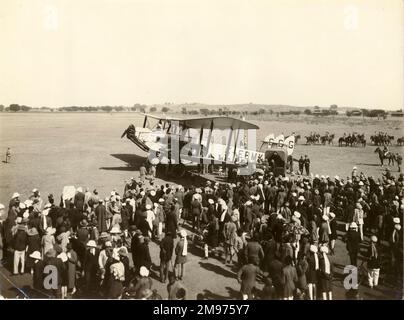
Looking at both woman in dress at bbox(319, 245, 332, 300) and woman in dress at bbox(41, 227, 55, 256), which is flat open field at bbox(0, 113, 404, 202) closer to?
woman in dress at bbox(41, 227, 55, 256)

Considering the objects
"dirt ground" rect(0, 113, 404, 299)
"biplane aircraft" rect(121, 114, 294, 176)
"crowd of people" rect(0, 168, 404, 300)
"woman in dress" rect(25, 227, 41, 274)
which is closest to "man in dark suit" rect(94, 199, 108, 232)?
"crowd of people" rect(0, 168, 404, 300)

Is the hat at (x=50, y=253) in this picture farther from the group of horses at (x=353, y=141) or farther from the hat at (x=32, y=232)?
the group of horses at (x=353, y=141)

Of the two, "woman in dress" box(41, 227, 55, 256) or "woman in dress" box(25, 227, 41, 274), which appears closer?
"woman in dress" box(41, 227, 55, 256)

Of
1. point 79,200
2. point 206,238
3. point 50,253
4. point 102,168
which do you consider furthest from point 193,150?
point 50,253

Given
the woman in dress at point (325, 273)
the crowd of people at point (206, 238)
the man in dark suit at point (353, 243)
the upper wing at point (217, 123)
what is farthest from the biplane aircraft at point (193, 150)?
the woman in dress at point (325, 273)

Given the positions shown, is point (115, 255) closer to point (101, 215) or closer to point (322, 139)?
point (101, 215)

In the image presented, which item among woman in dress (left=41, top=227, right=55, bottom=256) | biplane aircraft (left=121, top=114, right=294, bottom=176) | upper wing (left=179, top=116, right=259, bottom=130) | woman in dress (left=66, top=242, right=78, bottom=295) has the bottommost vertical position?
woman in dress (left=66, top=242, right=78, bottom=295)

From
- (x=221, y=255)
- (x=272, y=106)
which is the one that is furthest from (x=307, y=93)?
(x=272, y=106)
